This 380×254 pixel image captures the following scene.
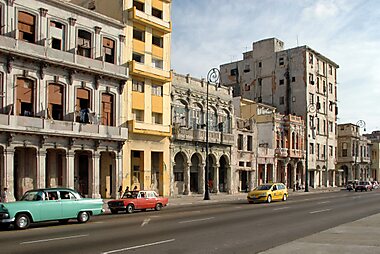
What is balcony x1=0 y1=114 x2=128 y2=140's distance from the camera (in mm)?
30959

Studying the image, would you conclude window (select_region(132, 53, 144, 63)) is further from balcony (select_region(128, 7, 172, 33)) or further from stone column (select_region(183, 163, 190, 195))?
stone column (select_region(183, 163, 190, 195))

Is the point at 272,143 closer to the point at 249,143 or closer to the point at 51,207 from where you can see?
the point at 249,143

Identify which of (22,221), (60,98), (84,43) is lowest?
(22,221)

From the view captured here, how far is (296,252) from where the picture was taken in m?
11.9

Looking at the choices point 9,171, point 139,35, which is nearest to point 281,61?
point 139,35

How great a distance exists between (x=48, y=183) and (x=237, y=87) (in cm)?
5196

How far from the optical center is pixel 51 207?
64.3 feet

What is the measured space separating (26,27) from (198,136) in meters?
20.4

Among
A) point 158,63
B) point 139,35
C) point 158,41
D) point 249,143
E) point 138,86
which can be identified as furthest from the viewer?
point 249,143

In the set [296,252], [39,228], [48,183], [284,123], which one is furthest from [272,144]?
[296,252]

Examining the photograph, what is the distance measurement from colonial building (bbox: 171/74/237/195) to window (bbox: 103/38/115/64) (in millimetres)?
7868

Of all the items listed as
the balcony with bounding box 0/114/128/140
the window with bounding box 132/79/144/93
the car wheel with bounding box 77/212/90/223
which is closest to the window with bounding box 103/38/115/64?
the window with bounding box 132/79/144/93

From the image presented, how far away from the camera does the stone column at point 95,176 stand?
121ft

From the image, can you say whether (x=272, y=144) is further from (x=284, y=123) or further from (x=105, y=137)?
(x=105, y=137)
